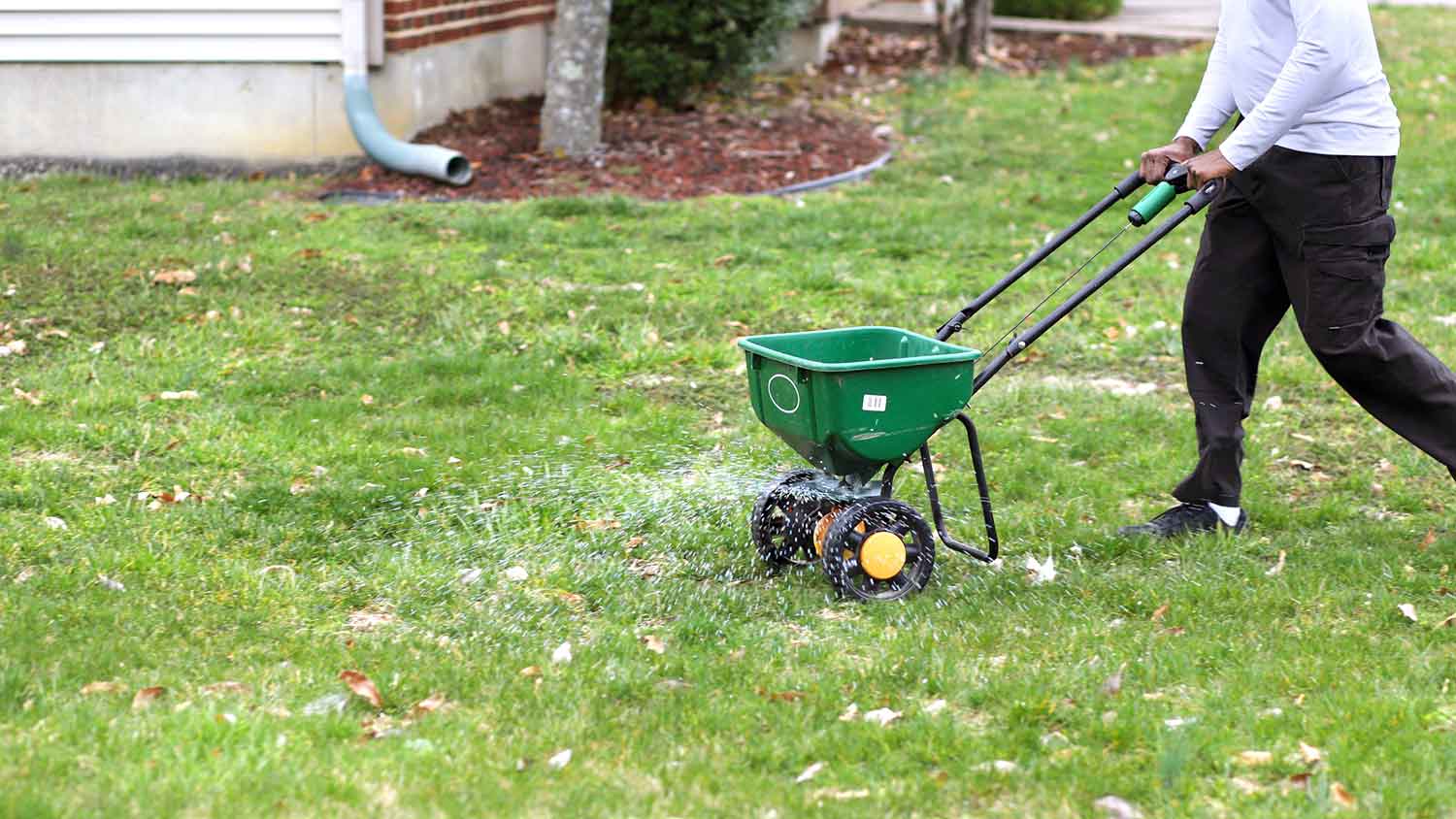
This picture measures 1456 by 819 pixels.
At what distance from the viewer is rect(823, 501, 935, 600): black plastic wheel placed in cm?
461

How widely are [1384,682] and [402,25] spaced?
8.33m

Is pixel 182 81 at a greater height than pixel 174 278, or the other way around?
pixel 182 81

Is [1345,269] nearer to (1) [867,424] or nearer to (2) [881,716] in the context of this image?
(1) [867,424]

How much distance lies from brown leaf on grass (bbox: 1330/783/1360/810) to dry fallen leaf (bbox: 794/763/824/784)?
1.06 meters


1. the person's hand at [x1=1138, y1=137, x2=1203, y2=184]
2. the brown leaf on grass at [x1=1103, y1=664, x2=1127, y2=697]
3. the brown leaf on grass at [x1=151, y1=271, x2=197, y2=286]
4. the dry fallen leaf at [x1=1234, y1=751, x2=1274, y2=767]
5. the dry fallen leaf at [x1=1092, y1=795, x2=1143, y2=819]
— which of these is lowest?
the brown leaf on grass at [x1=151, y1=271, x2=197, y2=286]

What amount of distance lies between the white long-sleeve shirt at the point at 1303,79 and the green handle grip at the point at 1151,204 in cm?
22

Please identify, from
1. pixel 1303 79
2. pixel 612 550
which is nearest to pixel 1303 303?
pixel 1303 79

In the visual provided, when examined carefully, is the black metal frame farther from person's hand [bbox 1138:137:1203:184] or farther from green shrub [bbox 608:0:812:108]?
green shrub [bbox 608:0:812:108]

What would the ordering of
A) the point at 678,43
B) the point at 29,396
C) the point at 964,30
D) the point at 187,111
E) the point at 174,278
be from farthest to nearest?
the point at 964,30
the point at 678,43
the point at 187,111
the point at 174,278
the point at 29,396

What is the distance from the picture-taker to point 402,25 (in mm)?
10836

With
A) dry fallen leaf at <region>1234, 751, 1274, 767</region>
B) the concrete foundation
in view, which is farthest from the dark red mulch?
dry fallen leaf at <region>1234, 751, 1274, 767</region>

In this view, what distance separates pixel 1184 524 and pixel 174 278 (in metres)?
5.00

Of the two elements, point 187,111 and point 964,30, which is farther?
point 964,30

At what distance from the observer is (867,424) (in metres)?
4.46
